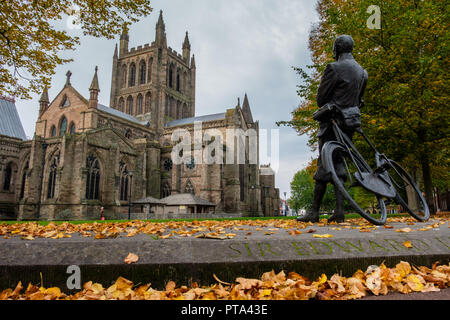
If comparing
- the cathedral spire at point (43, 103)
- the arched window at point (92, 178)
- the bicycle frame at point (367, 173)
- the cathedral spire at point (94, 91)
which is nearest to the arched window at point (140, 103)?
the cathedral spire at point (43, 103)

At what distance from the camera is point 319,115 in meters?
4.91

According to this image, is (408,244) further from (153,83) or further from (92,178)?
(153,83)

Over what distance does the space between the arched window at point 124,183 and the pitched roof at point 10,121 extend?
1492 cm

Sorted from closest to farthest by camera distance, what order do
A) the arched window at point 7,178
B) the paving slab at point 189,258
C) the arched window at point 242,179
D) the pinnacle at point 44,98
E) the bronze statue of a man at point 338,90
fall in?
1. the paving slab at point 189,258
2. the bronze statue of a man at point 338,90
3. the arched window at point 7,178
4. the pinnacle at point 44,98
5. the arched window at point 242,179

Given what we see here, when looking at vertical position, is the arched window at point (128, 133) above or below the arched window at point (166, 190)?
above

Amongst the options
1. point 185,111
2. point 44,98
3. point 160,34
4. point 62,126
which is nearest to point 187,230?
point 62,126

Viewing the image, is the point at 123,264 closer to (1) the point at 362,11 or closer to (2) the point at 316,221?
(2) the point at 316,221

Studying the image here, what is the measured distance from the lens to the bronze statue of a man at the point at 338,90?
480cm

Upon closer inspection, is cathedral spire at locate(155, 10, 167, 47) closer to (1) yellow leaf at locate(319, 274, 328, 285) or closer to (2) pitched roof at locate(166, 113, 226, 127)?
(2) pitched roof at locate(166, 113, 226, 127)

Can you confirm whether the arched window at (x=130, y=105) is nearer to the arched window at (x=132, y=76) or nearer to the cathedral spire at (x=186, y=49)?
A: the arched window at (x=132, y=76)

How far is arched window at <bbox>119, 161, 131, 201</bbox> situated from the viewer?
1202 inches

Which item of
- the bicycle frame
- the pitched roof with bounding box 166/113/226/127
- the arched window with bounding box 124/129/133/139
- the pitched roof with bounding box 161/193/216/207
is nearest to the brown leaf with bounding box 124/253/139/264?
the bicycle frame

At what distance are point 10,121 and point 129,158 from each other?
17.4 metres

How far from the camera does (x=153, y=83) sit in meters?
46.6
